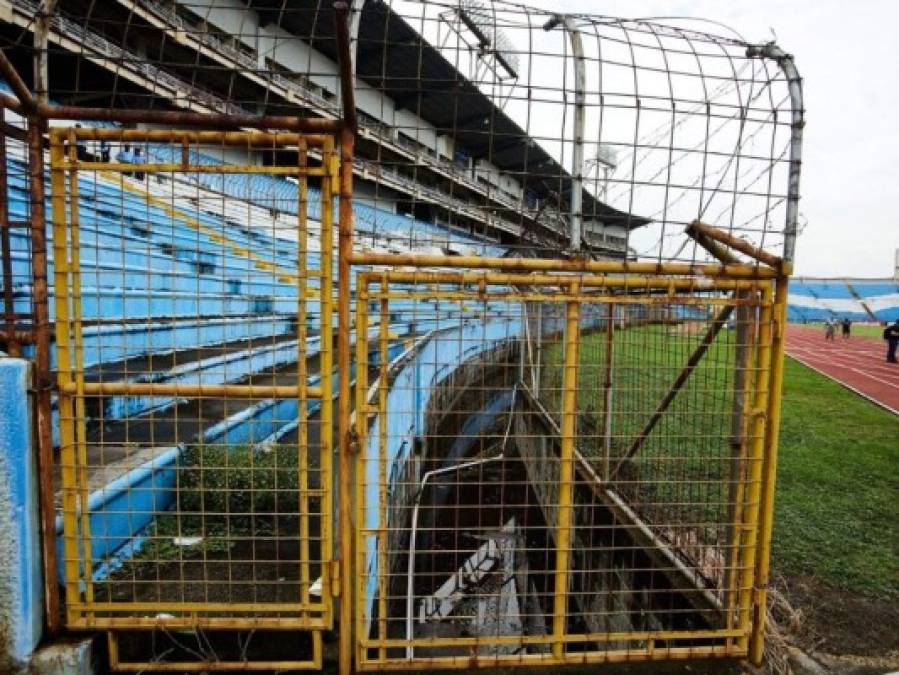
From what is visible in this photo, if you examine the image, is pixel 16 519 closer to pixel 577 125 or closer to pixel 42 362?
pixel 42 362

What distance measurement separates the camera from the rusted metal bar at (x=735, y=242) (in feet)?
8.37

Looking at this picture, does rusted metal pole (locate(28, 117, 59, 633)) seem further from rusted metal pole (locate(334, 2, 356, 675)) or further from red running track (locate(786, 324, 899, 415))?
red running track (locate(786, 324, 899, 415))

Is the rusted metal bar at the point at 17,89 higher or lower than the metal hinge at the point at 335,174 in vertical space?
higher

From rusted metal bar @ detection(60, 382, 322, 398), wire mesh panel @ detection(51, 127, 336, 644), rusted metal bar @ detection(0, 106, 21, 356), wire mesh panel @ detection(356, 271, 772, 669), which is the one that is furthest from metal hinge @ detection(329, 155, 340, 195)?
rusted metal bar @ detection(0, 106, 21, 356)

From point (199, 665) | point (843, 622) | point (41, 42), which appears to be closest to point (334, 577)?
point (199, 665)

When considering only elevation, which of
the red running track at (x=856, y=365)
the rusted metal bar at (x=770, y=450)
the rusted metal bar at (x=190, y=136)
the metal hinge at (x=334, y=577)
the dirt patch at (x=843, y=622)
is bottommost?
the red running track at (x=856, y=365)

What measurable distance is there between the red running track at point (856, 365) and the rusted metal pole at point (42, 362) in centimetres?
1243

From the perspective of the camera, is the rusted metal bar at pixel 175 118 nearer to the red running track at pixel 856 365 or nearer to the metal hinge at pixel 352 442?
the metal hinge at pixel 352 442

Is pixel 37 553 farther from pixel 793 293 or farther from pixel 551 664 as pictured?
pixel 793 293

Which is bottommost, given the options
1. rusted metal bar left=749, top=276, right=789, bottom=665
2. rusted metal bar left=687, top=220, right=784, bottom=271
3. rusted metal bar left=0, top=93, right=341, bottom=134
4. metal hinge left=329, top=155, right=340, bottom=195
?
rusted metal bar left=749, top=276, right=789, bottom=665

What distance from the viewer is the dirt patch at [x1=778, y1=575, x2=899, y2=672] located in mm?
3070

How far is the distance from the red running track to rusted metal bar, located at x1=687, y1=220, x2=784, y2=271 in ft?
32.9

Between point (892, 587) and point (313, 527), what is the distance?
385 centimetres

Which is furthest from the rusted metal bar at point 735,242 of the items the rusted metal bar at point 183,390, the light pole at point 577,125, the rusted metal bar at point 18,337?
the rusted metal bar at point 18,337
